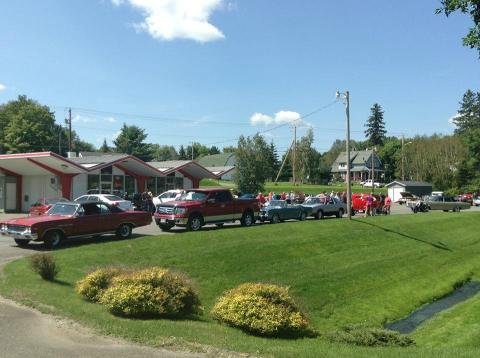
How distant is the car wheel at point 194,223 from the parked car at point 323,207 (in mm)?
10171

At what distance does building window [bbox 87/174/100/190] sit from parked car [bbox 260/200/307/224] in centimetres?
1862

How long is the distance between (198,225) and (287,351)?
55.2 feet

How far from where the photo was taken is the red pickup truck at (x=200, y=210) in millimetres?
23719

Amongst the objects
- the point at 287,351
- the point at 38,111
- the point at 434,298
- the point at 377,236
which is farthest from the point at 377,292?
the point at 38,111

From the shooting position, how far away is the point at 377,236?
2734cm

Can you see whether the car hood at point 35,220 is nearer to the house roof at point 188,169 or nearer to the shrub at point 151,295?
the shrub at point 151,295

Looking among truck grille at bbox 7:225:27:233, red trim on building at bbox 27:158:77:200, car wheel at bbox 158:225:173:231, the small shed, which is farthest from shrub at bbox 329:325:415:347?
the small shed

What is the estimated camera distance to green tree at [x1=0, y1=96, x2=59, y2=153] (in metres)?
95.2

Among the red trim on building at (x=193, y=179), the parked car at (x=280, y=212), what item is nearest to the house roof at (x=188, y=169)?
the red trim on building at (x=193, y=179)

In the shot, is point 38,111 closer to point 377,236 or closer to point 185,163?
point 185,163

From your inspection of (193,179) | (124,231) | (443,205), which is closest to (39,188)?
Answer: (193,179)

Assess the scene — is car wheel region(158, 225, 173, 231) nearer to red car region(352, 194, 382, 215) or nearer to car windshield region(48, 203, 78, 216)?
car windshield region(48, 203, 78, 216)

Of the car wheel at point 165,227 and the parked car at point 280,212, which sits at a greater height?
the parked car at point 280,212

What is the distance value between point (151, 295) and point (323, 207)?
84.6ft
